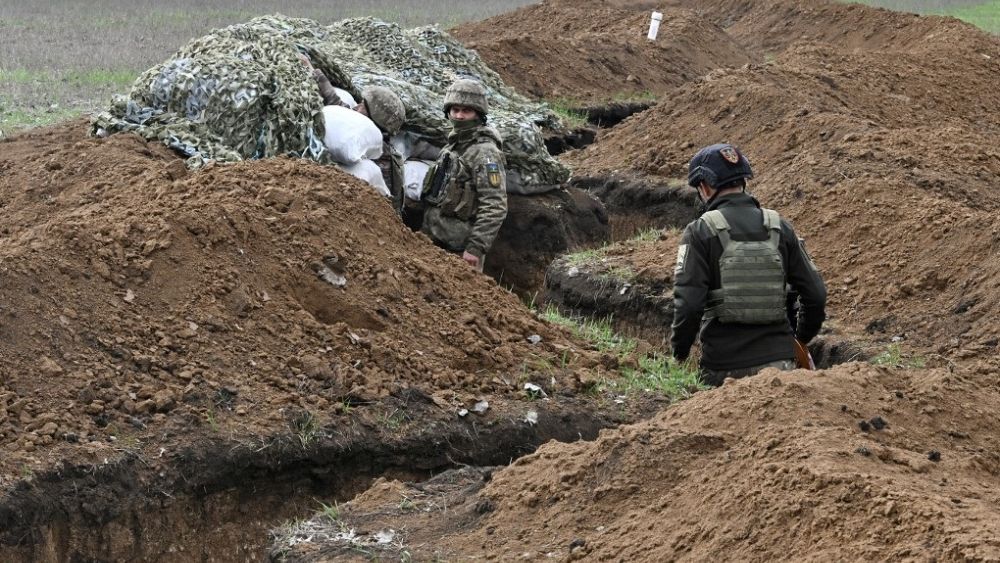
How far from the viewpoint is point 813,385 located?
17.9 feet

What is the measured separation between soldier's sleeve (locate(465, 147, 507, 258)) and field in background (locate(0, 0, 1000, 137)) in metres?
5.33

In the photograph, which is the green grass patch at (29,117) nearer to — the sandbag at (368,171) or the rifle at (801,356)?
the sandbag at (368,171)

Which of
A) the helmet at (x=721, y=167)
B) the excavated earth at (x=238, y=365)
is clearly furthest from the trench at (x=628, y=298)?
the helmet at (x=721, y=167)

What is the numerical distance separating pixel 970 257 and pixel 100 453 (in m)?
5.67

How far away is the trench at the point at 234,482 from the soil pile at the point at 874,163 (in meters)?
2.56

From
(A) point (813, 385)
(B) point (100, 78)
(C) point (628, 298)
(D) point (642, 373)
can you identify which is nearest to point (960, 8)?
(B) point (100, 78)

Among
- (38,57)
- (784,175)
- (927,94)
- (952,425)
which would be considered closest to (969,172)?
(784,175)

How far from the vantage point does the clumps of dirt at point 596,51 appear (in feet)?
59.0

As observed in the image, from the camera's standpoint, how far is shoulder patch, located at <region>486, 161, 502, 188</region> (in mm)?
9727

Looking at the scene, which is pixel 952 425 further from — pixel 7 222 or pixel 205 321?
pixel 7 222

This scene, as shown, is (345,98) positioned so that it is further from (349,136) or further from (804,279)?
(804,279)

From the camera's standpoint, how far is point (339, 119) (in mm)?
10469

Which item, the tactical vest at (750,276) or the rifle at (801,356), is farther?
the rifle at (801,356)

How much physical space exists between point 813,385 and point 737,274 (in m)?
1.36
